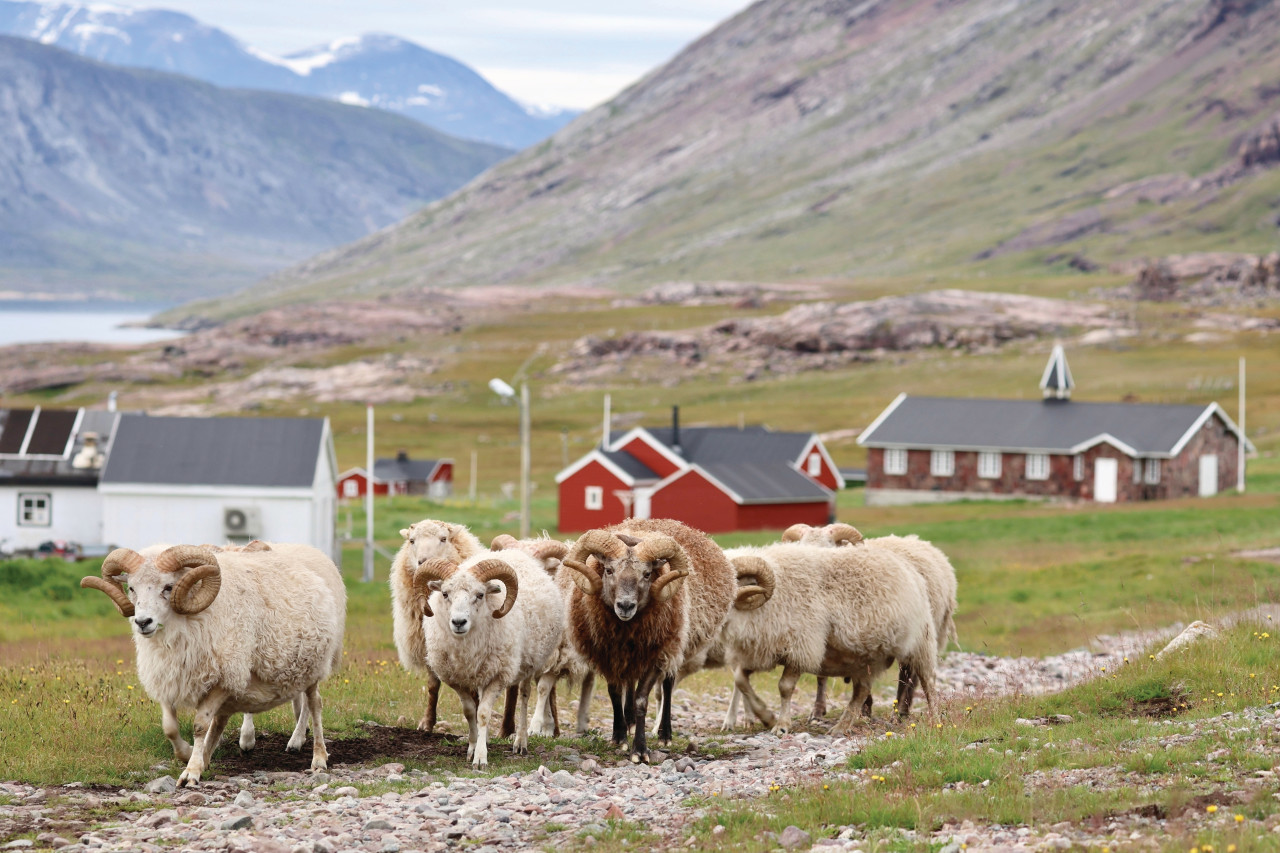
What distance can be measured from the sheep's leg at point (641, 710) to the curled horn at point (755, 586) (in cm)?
208

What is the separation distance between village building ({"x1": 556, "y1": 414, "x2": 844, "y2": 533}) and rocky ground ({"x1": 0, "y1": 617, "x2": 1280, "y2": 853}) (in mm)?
48746

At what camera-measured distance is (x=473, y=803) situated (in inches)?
512

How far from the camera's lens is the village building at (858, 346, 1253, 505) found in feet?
266

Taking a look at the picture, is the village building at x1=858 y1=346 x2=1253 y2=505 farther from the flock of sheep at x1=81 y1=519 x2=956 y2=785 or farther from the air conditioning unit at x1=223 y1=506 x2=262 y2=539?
the flock of sheep at x1=81 y1=519 x2=956 y2=785

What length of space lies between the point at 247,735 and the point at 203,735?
1975 millimetres

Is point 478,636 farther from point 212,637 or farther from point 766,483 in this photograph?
point 766,483

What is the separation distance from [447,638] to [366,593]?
26680 mm

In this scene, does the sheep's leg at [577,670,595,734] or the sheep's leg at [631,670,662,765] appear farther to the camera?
the sheep's leg at [577,670,595,734]

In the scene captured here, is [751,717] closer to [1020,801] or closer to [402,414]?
[1020,801]

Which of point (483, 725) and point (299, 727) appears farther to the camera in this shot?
point (299, 727)

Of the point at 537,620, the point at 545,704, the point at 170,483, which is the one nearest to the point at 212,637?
the point at 537,620

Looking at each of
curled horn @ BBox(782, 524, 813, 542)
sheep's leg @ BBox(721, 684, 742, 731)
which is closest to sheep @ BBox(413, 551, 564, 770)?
sheep's leg @ BBox(721, 684, 742, 731)

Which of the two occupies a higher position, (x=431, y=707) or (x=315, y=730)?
(x=315, y=730)

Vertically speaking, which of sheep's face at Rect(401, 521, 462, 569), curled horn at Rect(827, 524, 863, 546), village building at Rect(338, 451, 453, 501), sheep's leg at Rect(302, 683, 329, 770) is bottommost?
village building at Rect(338, 451, 453, 501)
